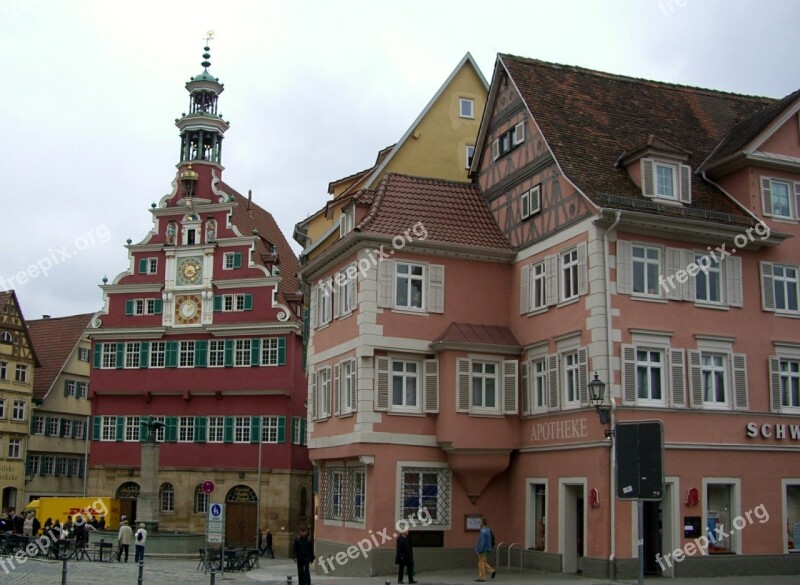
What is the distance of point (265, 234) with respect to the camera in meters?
65.1

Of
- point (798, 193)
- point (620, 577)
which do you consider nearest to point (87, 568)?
point (620, 577)

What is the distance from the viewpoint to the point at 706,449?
28.0 meters

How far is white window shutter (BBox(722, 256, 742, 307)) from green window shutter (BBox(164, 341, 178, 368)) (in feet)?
119

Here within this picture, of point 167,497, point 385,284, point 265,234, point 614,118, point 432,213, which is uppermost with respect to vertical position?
point 265,234

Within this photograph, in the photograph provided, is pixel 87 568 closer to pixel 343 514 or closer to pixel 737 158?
pixel 343 514

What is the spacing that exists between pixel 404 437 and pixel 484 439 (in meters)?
2.30

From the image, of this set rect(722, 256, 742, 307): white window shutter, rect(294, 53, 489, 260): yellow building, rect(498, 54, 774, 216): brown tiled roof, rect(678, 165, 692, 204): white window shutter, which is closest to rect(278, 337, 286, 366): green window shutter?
rect(294, 53, 489, 260): yellow building

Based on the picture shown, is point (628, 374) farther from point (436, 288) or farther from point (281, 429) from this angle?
point (281, 429)

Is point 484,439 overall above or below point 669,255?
below

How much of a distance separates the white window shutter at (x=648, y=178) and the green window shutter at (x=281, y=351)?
30758mm

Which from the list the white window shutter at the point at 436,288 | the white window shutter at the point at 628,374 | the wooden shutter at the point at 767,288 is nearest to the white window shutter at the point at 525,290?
the white window shutter at the point at 436,288

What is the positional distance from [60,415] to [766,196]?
52471 mm

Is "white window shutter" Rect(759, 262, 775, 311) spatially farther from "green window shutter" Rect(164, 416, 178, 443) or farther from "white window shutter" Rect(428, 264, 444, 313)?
"green window shutter" Rect(164, 416, 178, 443)

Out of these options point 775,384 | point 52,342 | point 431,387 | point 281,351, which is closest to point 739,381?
point 775,384
